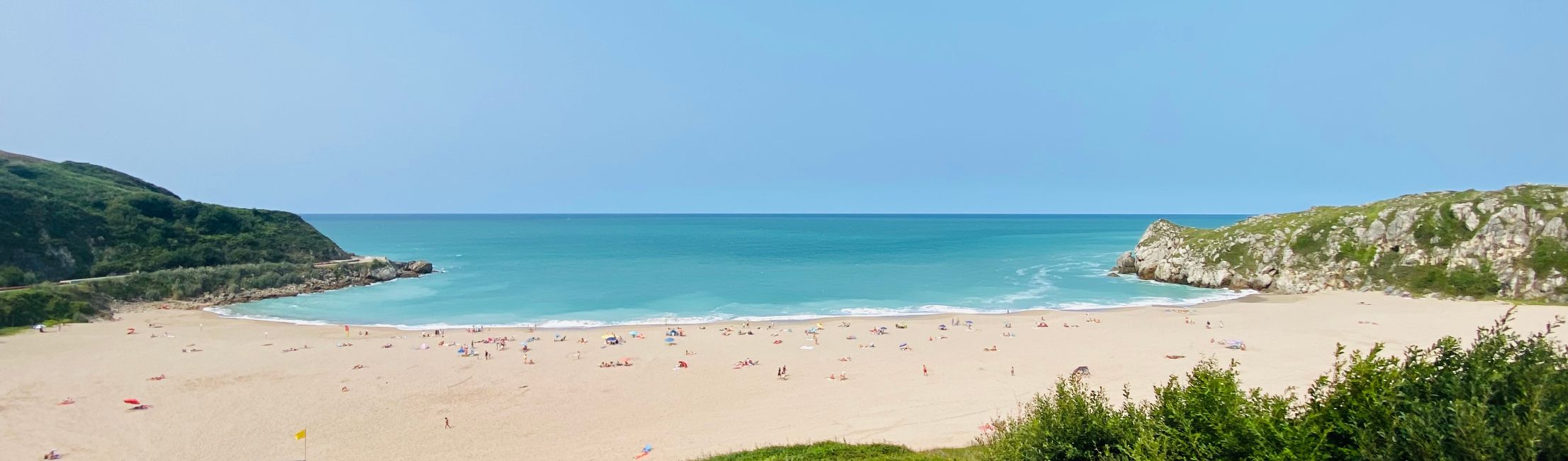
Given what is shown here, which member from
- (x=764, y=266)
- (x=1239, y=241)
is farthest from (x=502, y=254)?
(x=1239, y=241)

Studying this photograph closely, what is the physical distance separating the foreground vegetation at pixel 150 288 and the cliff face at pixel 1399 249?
271 ft

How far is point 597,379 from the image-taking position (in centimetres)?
3023

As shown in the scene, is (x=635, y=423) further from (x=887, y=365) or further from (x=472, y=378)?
(x=887, y=365)

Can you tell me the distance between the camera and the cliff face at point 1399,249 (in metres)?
46.9

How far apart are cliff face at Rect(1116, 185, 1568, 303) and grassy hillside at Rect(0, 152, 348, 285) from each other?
92183 mm

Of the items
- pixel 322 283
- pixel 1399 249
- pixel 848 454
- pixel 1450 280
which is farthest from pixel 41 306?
pixel 1399 249

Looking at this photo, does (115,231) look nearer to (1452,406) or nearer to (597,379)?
(597,379)

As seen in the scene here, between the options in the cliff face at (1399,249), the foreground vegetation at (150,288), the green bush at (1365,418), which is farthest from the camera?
the cliff face at (1399,249)

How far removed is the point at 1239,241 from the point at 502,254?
313 feet

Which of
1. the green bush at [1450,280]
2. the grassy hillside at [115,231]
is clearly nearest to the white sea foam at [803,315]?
the green bush at [1450,280]

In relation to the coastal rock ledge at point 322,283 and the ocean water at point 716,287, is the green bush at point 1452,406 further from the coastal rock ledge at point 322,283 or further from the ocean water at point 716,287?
the coastal rock ledge at point 322,283

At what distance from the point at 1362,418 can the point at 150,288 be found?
241 ft

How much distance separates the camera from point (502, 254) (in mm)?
103438

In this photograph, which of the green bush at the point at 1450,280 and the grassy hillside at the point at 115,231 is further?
the grassy hillside at the point at 115,231
